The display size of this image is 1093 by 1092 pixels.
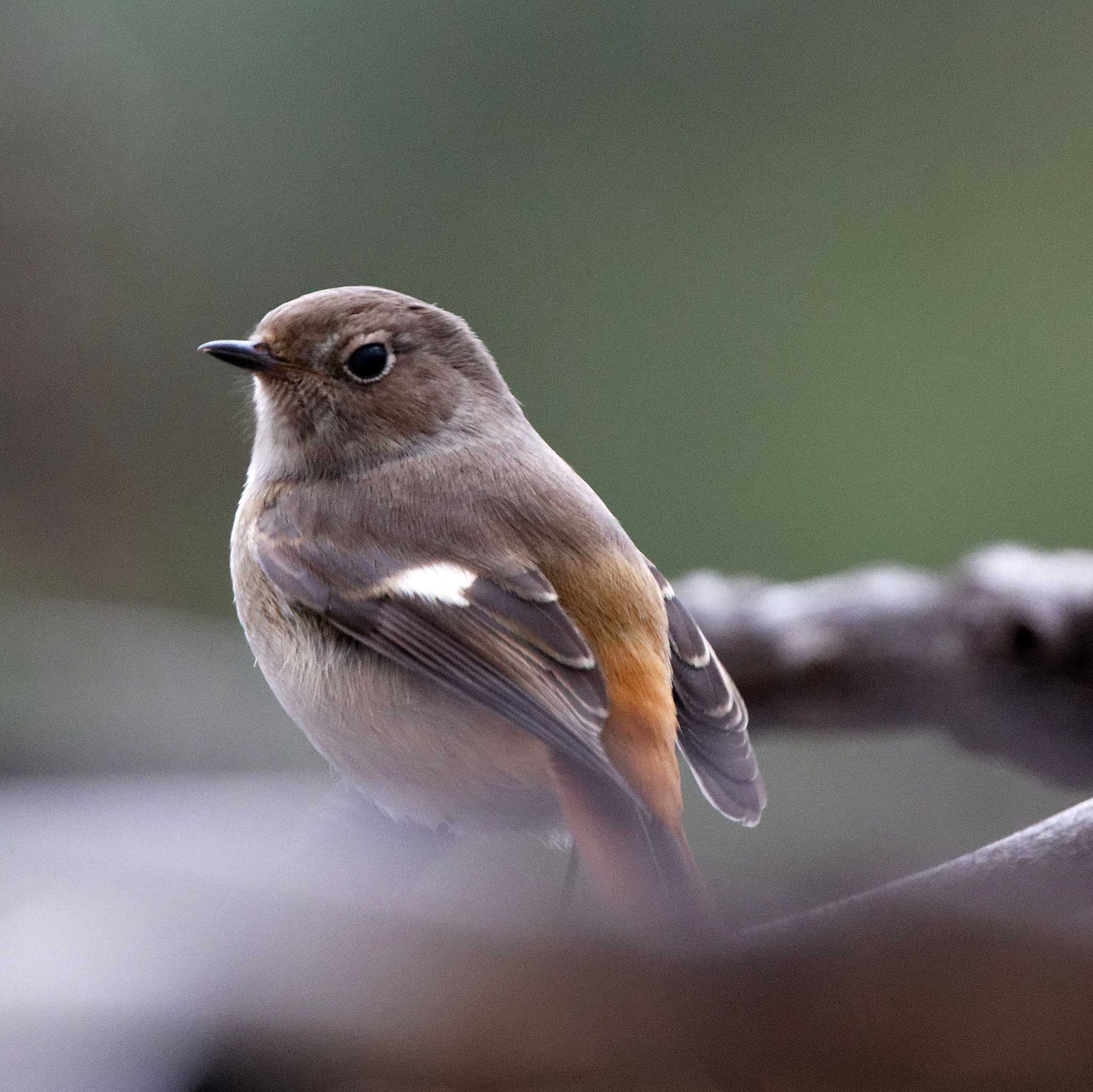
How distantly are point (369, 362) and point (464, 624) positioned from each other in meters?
0.32

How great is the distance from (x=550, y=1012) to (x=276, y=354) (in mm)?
873

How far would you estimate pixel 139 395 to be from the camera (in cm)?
384

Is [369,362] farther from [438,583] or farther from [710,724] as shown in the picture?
[710,724]

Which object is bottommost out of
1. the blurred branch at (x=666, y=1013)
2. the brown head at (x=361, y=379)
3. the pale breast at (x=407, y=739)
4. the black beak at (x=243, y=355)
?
the blurred branch at (x=666, y=1013)

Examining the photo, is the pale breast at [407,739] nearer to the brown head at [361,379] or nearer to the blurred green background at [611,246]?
the brown head at [361,379]

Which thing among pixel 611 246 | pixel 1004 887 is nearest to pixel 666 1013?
pixel 1004 887

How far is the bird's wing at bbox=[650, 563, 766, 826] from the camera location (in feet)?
4.60

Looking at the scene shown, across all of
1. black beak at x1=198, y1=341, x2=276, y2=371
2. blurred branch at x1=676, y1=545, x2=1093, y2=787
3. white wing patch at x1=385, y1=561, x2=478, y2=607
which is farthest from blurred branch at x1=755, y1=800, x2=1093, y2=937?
blurred branch at x1=676, y1=545, x2=1093, y2=787

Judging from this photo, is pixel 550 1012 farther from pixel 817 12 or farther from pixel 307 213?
pixel 817 12

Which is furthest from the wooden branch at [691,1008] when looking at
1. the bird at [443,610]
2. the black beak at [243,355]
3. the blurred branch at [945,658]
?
the blurred branch at [945,658]

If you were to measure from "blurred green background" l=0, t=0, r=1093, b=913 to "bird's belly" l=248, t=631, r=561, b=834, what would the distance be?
6.74ft

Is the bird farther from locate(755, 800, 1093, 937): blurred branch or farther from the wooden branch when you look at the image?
the wooden branch

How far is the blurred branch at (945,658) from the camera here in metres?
2.11

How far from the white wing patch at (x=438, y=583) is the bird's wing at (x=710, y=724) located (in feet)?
0.68
